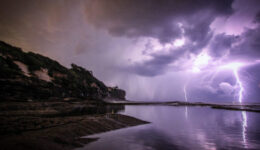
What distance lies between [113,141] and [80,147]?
4632 mm

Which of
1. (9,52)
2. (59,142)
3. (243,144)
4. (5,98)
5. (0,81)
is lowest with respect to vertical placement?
(243,144)

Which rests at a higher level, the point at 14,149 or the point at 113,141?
the point at 14,149

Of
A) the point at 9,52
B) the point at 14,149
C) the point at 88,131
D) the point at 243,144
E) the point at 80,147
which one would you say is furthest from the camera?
the point at 9,52

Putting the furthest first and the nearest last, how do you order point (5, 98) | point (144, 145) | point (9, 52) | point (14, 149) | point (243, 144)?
point (9, 52) < point (5, 98) < point (243, 144) < point (144, 145) < point (14, 149)

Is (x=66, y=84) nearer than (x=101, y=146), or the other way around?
(x=101, y=146)

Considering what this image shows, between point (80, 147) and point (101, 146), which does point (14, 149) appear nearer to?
point (80, 147)

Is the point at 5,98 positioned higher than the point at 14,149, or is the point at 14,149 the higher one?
the point at 5,98

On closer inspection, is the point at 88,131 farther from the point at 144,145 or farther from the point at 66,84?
the point at 66,84

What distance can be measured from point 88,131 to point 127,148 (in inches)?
319

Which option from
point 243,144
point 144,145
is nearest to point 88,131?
point 144,145

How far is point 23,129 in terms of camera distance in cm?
1700

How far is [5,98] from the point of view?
42.5 metres

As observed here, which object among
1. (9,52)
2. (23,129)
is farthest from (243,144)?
(9,52)

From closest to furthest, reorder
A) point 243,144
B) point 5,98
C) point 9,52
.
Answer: point 243,144
point 5,98
point 9,52
